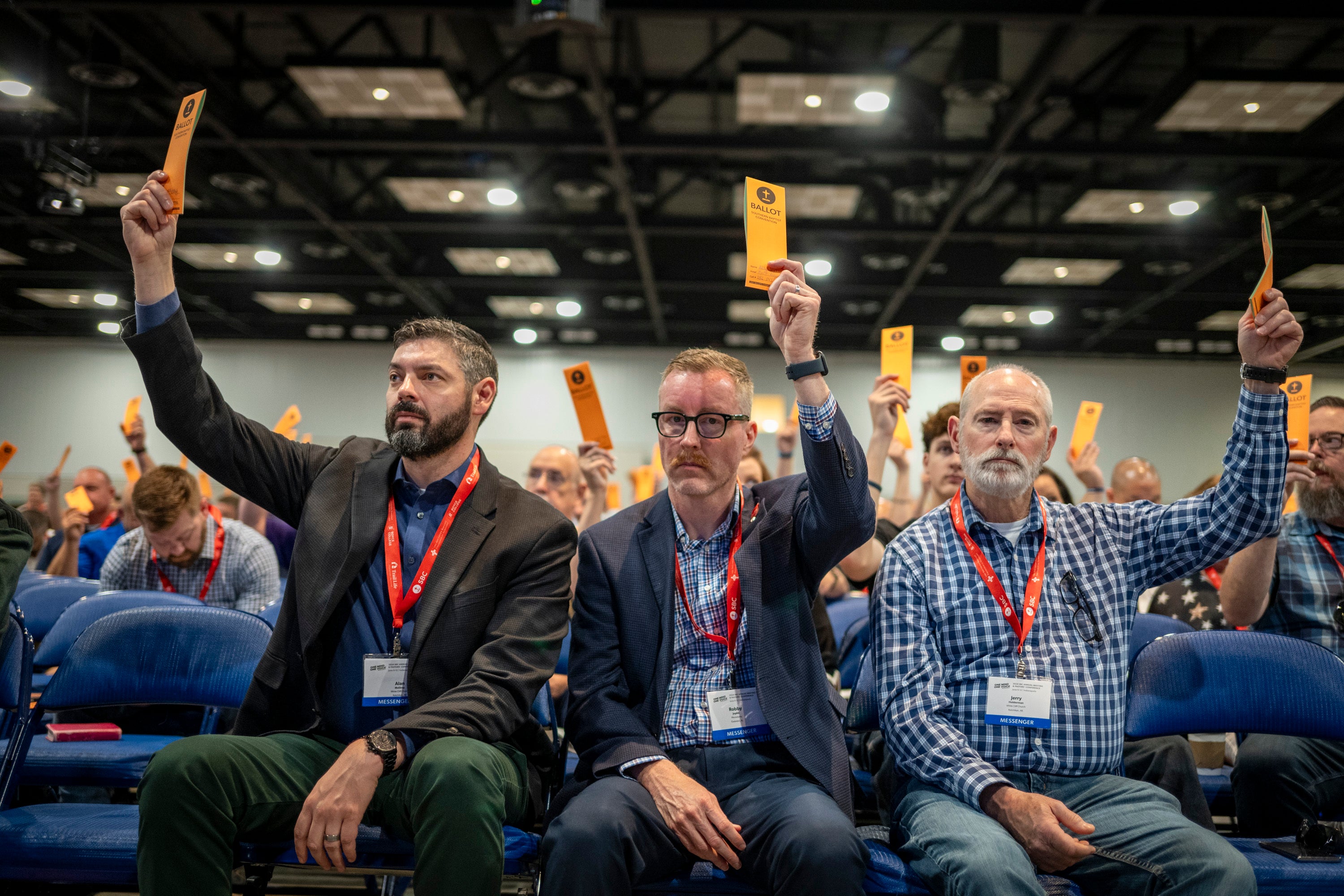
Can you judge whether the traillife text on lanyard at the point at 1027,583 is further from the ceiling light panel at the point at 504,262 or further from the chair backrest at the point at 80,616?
the ceiling light panel at the point at 504,262

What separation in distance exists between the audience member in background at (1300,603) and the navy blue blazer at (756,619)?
1234 mm

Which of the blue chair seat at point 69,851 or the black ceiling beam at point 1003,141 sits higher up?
the black ceiling beam at point 1003,141

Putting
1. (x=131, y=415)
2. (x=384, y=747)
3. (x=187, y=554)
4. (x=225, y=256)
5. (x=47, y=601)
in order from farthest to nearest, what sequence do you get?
(x=225, y=256) → (x=131, y=415) → (x=187, y=554) → (x=47, y=601) → (x=384, y=747)

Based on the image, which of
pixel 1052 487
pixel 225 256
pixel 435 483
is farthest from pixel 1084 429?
pixel 225 256

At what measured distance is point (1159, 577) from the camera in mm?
2459

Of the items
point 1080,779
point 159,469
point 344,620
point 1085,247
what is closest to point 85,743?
point 344,620

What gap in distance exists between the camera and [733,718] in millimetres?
2176

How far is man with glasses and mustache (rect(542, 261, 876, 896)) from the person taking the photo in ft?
6.27

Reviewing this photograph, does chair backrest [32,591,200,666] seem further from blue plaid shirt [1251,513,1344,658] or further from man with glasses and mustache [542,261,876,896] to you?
blue plaid shirt [1251,513,1344,658]

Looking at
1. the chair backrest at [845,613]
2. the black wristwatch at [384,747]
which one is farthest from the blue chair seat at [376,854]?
the chair backrest at [845,613]

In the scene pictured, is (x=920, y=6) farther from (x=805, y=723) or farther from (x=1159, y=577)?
(x=805, y=723)

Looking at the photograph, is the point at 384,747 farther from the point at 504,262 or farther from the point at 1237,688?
the point at 504,262

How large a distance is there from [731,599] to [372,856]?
953mm

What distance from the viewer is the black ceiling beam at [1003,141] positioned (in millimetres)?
5562
